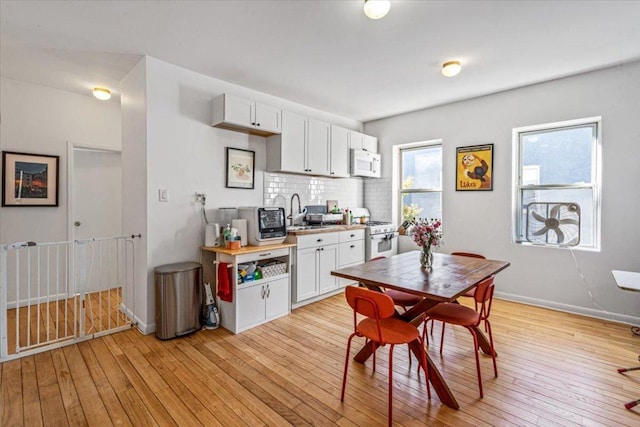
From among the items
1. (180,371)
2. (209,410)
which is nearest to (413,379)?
(209,410)

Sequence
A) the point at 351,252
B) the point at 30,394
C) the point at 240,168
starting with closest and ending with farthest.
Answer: the point at 30,394
the point at 240,168
the point at 351,252

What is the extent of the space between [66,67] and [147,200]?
5.80 feet

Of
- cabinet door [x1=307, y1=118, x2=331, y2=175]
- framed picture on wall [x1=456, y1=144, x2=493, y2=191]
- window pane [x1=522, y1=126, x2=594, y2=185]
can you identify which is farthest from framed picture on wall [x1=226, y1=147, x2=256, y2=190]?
window pane [x1=522, y1=126, x2=594, y2=185]

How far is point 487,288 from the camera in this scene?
217cm

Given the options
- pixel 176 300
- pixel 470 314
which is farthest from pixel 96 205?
pixel 470 314

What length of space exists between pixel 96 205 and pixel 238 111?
9.27ft

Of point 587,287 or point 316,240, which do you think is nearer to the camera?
point 587,287

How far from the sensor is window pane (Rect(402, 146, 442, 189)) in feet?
15.7

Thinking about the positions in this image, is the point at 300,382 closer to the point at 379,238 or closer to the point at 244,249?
the point at 244,249

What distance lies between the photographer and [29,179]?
145 inches

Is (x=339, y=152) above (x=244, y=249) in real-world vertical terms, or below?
above

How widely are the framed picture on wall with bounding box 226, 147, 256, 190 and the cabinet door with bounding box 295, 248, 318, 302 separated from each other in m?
1.13

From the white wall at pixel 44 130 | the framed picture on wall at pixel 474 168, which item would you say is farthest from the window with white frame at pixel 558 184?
the white wall at pixel 44 130

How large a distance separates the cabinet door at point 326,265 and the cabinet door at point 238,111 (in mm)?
1827
